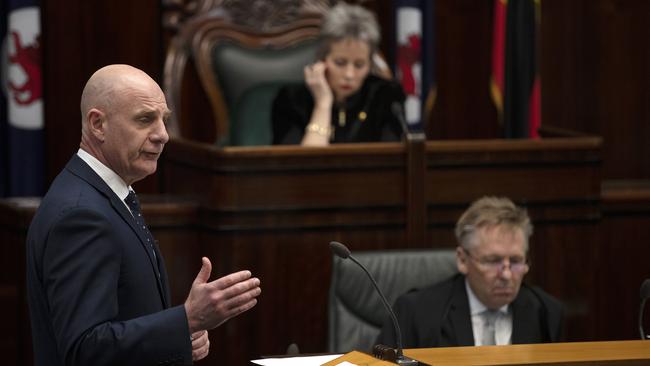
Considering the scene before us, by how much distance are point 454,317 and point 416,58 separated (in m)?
2.80

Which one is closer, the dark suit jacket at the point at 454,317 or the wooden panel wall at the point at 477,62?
the dark suit jacket at the point at 454,317

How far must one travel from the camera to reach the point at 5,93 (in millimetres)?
6379

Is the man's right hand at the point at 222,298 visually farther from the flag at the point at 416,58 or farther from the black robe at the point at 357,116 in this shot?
the flag at the point at 416,58

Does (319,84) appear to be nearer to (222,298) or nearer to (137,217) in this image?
(137,217)

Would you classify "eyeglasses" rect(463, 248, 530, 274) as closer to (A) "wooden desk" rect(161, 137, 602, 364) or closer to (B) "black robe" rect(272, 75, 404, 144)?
(A) "wooden desk" rect(161, 137, 602, 364)

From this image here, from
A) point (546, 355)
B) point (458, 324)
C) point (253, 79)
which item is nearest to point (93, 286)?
point (546, 355)

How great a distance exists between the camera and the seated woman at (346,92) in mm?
5680

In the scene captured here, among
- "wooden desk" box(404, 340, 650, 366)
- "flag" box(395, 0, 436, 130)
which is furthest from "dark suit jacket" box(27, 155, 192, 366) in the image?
"flag" box(395, 0, 436, 130)

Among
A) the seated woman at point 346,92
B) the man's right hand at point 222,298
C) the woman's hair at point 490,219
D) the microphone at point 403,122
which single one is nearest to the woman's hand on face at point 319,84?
the seated woman at point 346,92

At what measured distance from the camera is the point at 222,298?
2.72 m

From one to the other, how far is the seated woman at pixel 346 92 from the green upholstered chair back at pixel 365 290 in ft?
3.63

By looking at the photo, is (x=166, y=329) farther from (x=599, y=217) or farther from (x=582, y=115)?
(x=582, y=115)

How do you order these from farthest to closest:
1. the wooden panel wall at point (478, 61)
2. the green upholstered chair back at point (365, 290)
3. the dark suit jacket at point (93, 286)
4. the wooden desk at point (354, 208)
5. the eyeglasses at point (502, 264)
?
the wooden panel wall at point (478, 61)
the wooden desk at point (354, 208)
the green upholstered chair back at point (365, 290)
the eyeglasses at point (502, 264)
the dark suit jacket at point (93, 286)

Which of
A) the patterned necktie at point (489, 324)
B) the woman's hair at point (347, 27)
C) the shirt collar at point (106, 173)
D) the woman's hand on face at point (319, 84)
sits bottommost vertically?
the patterned necktie at point (489, 324)
